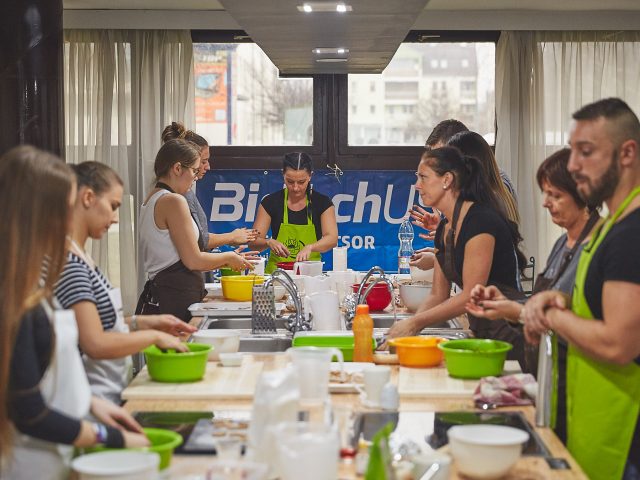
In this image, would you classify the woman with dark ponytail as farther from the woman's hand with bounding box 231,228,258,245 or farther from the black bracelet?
the woman's hand with bounding box 231,228,258,245

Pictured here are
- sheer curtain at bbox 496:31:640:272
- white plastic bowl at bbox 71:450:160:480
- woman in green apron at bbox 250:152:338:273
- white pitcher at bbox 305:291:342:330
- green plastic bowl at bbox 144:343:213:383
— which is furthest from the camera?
sheer curtain at bbox 496:31:640:272

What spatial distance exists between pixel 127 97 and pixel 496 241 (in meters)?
4.70

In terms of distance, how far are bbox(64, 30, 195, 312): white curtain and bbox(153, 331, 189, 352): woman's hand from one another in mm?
4711

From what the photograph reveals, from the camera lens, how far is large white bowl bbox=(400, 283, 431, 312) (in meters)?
4.52

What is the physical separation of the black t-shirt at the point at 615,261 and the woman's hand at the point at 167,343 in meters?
1.27

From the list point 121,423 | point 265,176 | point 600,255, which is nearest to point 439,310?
point 600,255

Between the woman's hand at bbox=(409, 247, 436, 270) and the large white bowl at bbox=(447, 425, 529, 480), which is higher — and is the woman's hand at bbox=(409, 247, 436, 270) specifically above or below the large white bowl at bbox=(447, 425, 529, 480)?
above

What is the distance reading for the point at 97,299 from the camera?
287cm

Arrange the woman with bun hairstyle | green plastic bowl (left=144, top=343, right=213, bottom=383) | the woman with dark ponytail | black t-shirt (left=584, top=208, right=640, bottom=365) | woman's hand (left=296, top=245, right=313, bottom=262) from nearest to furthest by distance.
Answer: black t-shirt (left=584, top=208, right=640, bottom=365), green plastic bowl (left=144, top=343, right=213, bottom=383), the woman with dark ponytail, woman's hand (left=296, top=245, right=313, bottom=262), the woman with bun hairstyle

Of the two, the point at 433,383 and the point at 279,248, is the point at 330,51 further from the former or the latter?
the point at 433,383

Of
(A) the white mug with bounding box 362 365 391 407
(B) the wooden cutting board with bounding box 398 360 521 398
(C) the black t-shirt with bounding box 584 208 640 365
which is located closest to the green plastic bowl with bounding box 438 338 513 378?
(B) the wooden cutting board with bounding box 398 360 521 398

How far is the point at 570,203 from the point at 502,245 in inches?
15.7

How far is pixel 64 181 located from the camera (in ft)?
7.17

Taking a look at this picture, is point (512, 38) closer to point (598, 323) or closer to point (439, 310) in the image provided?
point (439, 310)
